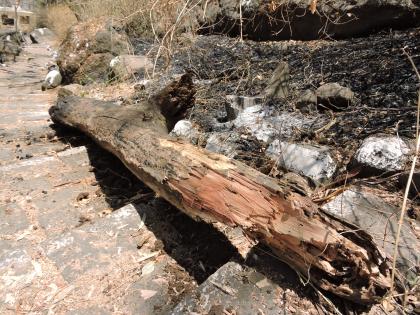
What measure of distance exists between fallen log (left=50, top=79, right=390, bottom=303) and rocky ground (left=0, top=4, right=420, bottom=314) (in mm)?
114

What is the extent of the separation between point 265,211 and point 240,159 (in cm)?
113

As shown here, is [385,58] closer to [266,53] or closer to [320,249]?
[266,53]

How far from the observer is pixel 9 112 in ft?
15.1

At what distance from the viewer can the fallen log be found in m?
1.36

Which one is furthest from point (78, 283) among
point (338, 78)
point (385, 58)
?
point (385, 58)

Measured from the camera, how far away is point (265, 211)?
1.54 metres

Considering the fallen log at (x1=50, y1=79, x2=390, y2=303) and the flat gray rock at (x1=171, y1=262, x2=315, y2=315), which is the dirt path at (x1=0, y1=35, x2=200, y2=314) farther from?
the fallen log at (x1=50, y1=79, x2=390, y2=303)

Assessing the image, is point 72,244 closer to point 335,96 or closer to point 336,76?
point 335,96

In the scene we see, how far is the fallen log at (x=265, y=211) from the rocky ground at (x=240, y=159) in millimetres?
114

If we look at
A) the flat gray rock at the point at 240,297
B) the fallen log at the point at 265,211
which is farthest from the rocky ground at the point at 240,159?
the fallen log at the point at 265,211

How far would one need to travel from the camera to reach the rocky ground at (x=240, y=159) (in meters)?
1.53

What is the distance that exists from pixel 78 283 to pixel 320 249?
3.47ft

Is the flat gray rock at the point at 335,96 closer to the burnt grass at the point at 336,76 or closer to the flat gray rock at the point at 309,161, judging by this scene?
the burnt grass at the point at 336,76

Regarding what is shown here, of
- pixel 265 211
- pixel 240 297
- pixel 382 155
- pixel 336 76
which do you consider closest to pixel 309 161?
pixel 382 155
